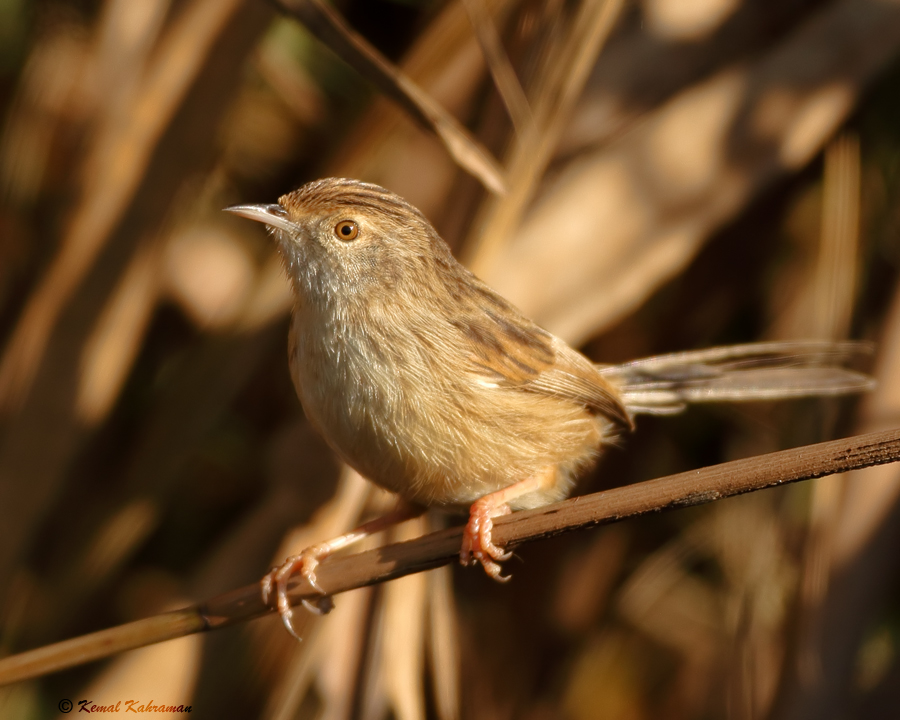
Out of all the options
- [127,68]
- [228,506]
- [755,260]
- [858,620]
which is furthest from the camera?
[228,506]

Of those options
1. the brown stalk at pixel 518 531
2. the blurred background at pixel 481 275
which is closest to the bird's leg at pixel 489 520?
the brown stalk at pixel 518 531

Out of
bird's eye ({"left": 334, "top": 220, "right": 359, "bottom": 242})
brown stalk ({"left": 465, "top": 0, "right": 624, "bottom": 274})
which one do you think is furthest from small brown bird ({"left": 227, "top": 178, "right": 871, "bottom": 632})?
brown stalk ({"left": 465, "top": 0, "right": 624, "bottom": 274})

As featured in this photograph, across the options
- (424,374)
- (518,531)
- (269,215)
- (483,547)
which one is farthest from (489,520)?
(269,215)

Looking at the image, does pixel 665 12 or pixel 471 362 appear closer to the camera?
pixel 471 362

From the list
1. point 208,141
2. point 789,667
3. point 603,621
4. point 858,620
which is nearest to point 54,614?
point 208,141

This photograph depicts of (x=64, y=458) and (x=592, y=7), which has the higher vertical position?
(x=592, y=7)

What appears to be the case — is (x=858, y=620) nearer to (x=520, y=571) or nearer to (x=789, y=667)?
(x=789, y=667)

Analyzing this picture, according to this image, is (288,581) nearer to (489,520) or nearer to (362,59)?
(489,520)
